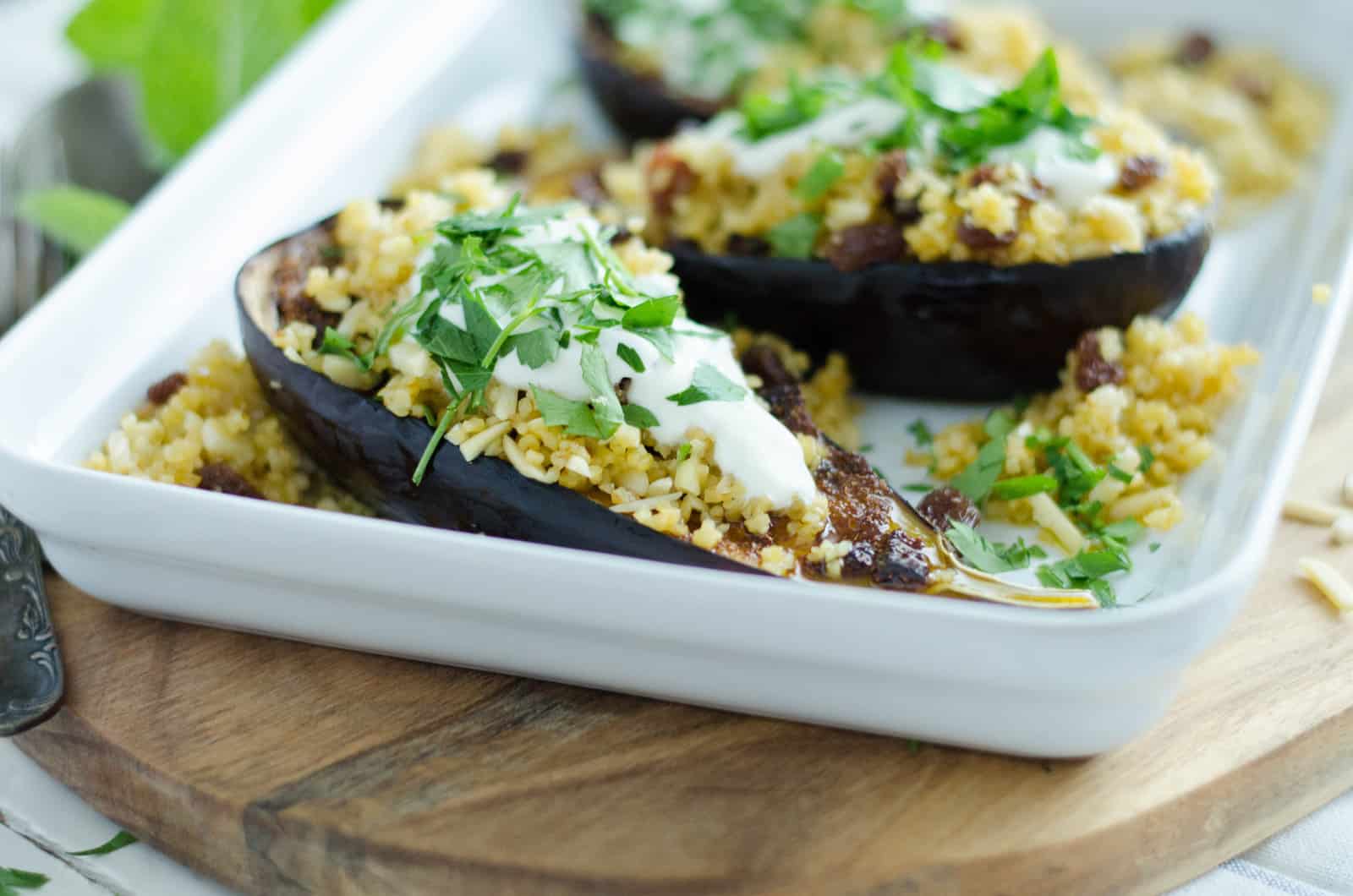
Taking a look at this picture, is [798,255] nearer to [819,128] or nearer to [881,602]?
[819,128]

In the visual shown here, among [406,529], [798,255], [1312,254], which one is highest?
[406,529]

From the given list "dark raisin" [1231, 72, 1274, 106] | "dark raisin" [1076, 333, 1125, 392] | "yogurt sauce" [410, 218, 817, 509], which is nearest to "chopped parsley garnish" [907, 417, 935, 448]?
"dark raisin" [1076, 333, 1125, 392]

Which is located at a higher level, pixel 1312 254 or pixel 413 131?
pixel 413 131

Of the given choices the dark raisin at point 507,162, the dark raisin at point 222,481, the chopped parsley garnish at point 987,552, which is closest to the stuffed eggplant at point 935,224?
the chopped parsley garnish at point 987,552

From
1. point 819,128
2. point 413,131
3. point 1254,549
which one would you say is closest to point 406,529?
point 1254,549

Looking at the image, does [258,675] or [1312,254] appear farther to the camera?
[1312,254]

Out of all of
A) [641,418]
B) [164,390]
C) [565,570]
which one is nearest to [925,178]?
[641,418]
